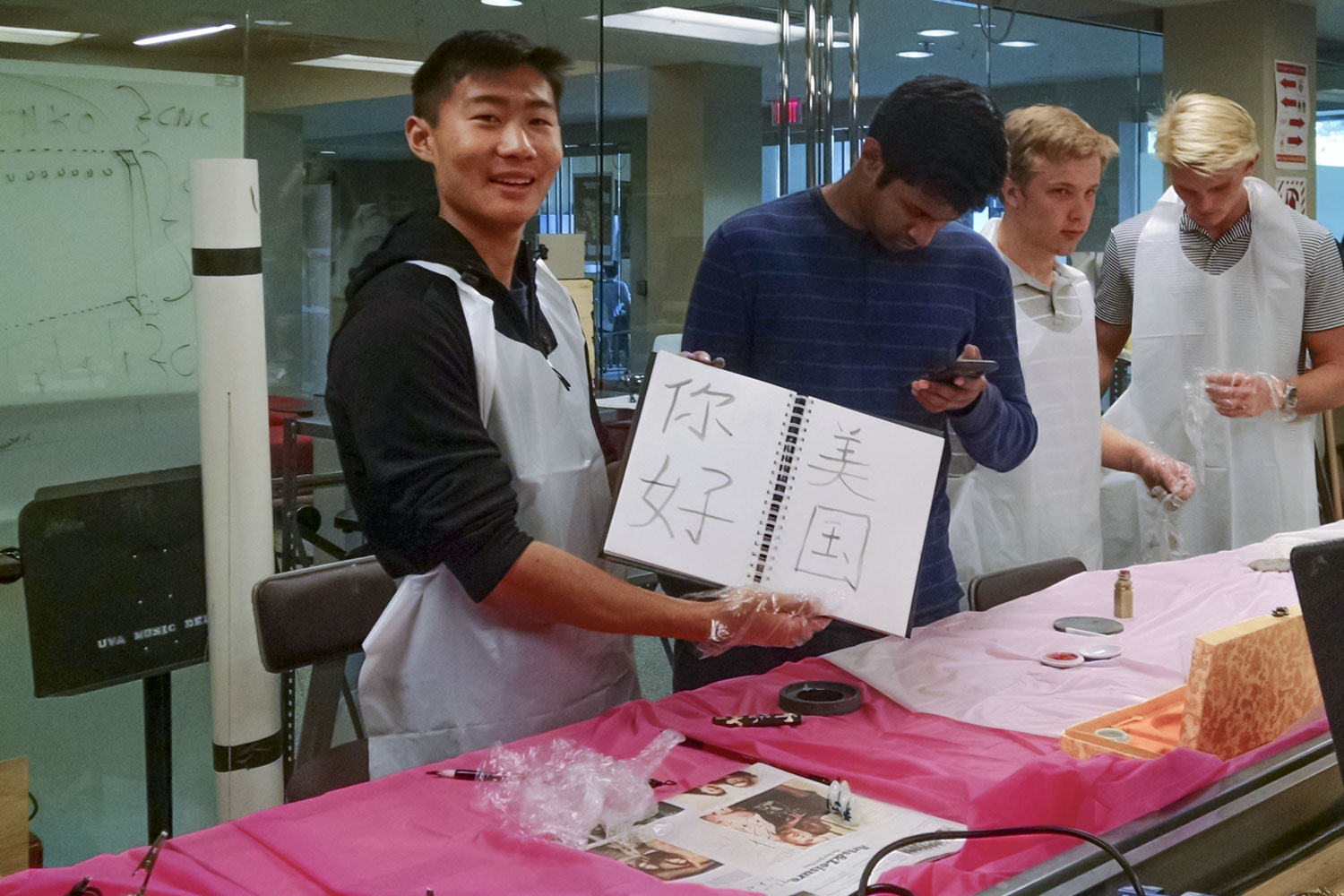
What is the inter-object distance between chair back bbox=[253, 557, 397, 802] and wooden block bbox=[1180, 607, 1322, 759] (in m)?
1.35

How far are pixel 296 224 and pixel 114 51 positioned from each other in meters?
0.67

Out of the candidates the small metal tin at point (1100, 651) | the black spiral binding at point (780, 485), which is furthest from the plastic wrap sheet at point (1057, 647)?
the black spiral binding at point (780, 485)

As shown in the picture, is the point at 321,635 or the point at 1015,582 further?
the point at 1015,582

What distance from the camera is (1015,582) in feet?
7.61

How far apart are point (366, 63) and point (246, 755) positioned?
2.22 meters

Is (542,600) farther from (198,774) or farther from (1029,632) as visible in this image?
(198,774)

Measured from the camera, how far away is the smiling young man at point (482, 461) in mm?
1483

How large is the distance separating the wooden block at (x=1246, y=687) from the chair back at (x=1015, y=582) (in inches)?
31.5

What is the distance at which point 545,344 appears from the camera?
1.74 metres

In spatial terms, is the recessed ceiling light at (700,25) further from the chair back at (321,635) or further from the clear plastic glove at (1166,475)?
the chair back at (321,635)

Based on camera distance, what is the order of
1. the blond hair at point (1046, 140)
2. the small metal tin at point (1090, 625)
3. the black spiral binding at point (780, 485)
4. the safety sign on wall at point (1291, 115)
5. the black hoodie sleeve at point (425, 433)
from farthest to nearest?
the safety sign on wall at point (1291, 115), the blond hair at point (1046, 140), the small metal tin at point (1090, 625), the black spiral binding at point (780, 485), the black hoodie sleeve at point (425, 433)

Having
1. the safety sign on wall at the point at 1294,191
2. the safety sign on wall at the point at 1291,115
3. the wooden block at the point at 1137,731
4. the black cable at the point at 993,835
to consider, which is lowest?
the wooden block at the point at 1137,731

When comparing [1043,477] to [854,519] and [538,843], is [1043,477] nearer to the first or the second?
[854,519]

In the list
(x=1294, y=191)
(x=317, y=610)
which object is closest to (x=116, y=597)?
(x=317, y=610)
